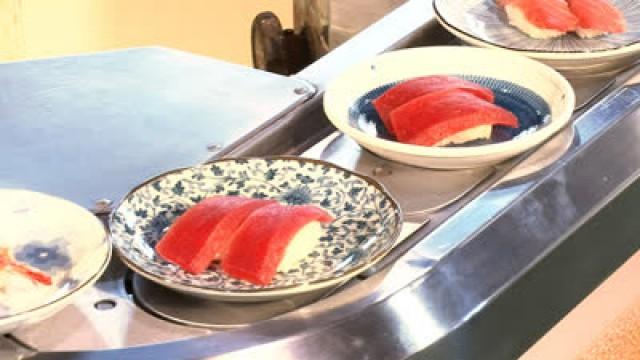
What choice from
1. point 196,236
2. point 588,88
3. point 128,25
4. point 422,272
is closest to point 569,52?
point 588,88

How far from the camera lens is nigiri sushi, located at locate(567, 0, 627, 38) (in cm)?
125

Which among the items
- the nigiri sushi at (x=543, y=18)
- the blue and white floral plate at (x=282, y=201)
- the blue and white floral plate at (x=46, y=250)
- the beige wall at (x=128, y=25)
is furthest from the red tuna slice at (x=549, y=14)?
the beige wall at (x=128, y=25)

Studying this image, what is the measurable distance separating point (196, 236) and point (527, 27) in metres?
0.55

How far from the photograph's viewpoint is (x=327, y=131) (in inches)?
45.8

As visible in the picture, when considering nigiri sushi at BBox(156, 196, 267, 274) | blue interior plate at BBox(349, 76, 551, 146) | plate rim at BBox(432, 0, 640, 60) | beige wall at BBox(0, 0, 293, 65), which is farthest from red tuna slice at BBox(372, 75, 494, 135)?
beige wall at BBox(0, 0, 293, 65)

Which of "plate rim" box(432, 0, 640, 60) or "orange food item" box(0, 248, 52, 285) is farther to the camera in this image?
"plate rim" box(432, 0, 640, 60)

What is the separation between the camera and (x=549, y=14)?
126 centimetres

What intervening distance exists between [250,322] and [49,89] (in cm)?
55

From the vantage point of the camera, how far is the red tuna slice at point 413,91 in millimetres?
1102

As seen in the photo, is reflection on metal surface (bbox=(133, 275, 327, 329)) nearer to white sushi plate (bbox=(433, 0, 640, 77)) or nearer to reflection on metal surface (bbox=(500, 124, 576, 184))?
reflection on metal surface (bbox=(500, 124, 576, 184))

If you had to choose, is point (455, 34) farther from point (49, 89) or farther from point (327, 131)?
point (49, 89)

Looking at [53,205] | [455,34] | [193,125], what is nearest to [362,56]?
[455,34]

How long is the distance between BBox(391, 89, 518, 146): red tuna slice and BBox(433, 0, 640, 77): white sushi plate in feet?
0.54

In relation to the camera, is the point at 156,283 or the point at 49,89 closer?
the point at 156,283
